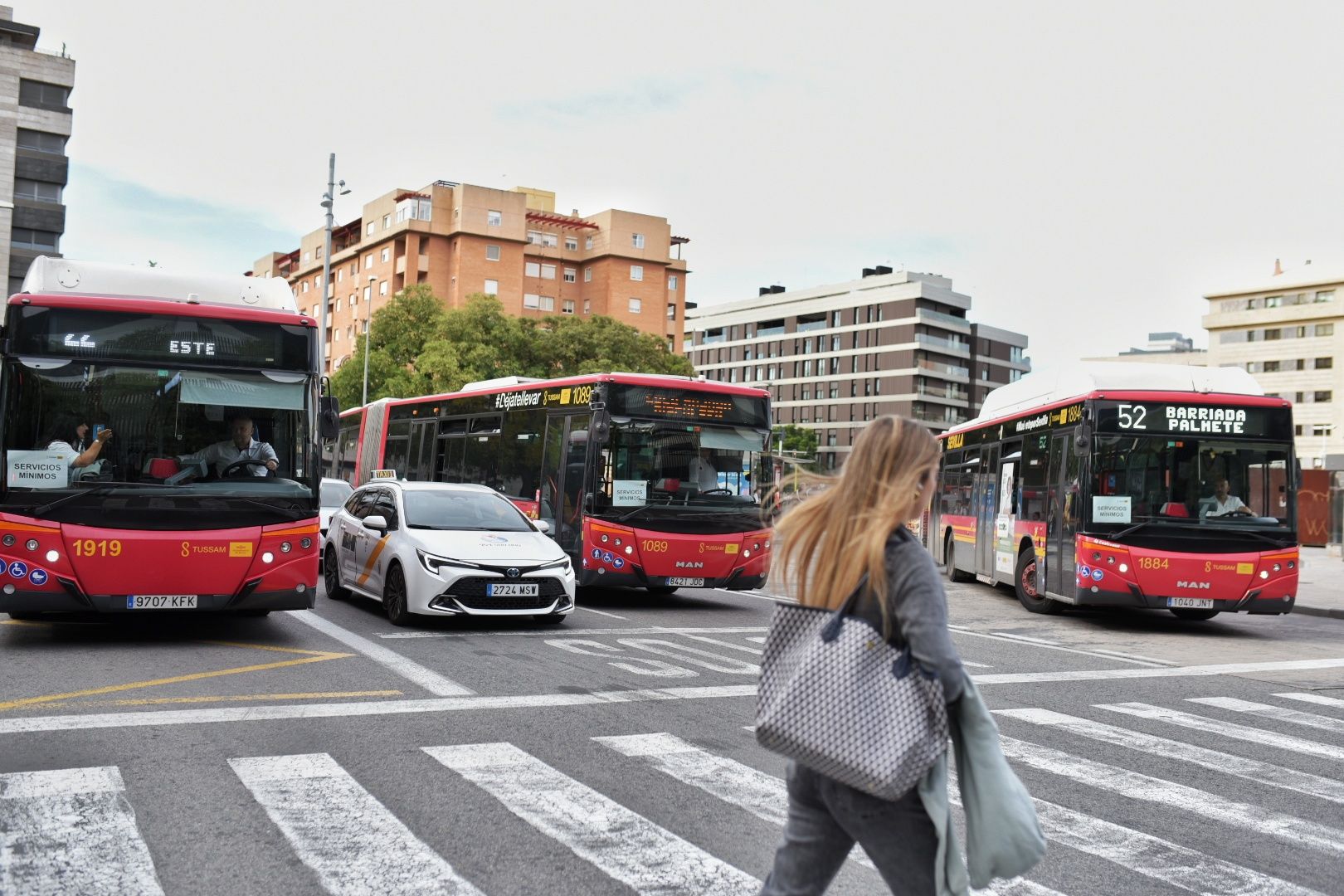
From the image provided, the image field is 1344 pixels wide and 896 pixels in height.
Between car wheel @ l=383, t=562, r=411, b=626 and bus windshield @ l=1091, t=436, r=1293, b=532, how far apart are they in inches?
318

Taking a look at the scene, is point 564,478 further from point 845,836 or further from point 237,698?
point 845,836

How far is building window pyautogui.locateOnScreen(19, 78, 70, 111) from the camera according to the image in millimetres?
63438

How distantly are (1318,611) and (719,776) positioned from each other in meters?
17.2

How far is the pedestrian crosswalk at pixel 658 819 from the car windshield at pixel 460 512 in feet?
20.9

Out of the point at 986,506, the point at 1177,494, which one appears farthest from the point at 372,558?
the point at 986,506

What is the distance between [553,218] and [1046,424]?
263 feet

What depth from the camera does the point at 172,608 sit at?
10641 millimetres

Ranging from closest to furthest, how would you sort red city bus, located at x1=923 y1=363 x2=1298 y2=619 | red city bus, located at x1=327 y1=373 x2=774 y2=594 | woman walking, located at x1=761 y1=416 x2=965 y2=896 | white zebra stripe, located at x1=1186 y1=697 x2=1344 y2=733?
woman walking, located at x1=761 y1=416 x2=965 y2=896 → white zebra stripe, located at x1=1186 y1=697 x2=1344 y2=733 → red city bus, located at x1=923 y1=363 x2=1298 y2=619 → red city bus, located at x1=327 y1=373 x2=774 y2=594

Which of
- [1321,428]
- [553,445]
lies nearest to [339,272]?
[1321,428]

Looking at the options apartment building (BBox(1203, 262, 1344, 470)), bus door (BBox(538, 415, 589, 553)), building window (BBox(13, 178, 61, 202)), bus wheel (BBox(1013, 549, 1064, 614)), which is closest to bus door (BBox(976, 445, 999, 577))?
bus wheel (BBox(1013, 549, 1064, 614))

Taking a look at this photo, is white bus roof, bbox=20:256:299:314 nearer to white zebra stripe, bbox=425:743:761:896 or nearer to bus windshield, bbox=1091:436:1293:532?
white zebra stripe, bbox=425:743:761:896

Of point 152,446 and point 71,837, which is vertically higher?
point 152,446

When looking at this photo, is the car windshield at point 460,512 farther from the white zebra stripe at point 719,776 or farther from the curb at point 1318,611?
the curb at point 1318,611

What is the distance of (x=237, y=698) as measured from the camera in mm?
8562
